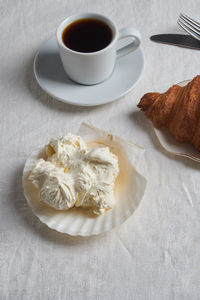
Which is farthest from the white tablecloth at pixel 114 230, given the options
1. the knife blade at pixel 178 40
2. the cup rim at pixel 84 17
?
the cup rim at pixel 84 17

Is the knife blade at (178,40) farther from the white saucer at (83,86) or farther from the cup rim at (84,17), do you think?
the cup rim at (84,17)

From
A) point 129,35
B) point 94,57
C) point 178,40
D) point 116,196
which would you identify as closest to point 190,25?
point 178,40

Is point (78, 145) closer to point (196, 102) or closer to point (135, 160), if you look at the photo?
point (135, 160)

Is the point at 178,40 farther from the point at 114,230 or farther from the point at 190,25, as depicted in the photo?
the point at 114,230

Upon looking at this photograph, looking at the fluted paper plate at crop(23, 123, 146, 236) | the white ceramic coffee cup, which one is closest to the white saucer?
the white ceramic coffee cup

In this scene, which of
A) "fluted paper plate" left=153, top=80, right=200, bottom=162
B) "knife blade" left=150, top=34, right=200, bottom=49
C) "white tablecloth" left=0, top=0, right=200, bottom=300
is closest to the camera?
"white tablecloth" left=0, top=0, right=200, bottom=300

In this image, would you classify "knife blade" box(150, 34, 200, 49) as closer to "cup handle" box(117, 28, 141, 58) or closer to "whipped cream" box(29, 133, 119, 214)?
"cup handle" box(117, 28, 141, 58)

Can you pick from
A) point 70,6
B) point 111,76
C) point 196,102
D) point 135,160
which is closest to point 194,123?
point 196,102
